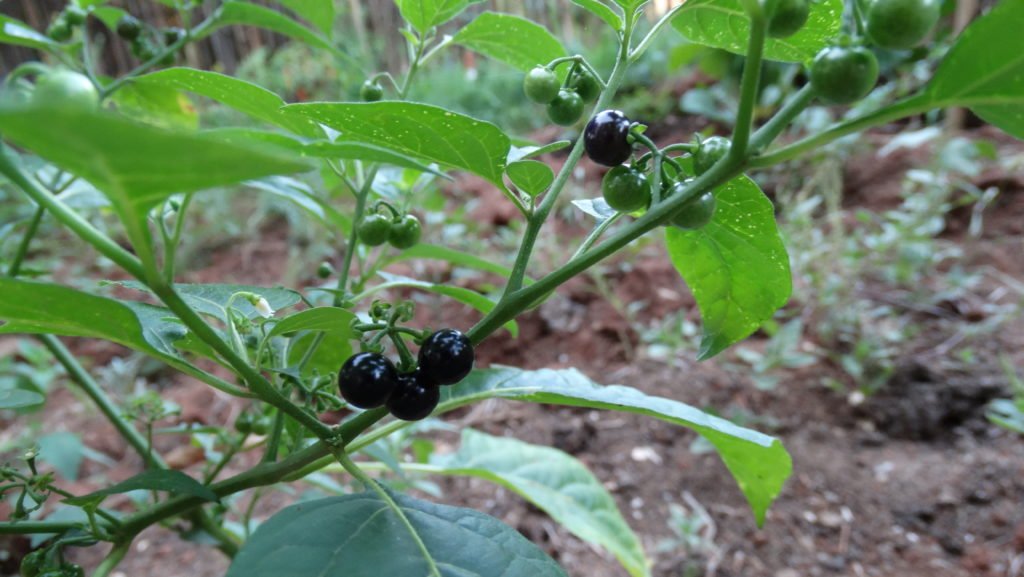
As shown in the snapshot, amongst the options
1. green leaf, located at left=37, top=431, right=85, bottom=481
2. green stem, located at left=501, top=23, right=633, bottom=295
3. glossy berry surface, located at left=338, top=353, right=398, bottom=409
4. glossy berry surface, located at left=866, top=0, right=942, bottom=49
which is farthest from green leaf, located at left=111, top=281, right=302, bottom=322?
green leaf, located at left=37, top=431, right=85, bottom=481

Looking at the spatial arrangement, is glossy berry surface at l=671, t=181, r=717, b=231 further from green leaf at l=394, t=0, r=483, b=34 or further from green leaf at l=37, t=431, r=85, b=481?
green leaf at l=37, t=431, r=85, b=481

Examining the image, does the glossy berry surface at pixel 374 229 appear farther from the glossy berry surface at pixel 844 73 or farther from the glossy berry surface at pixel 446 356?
the glossy berry surface at pixel 844 73

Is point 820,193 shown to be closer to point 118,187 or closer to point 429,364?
point 429,364

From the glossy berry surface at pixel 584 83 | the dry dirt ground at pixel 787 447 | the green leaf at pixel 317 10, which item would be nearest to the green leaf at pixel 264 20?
the green leaf at pixel 317 10

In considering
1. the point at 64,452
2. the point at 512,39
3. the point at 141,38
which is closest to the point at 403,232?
the point at 512,39

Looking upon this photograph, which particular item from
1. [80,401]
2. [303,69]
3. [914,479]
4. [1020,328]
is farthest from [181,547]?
[303,69]
